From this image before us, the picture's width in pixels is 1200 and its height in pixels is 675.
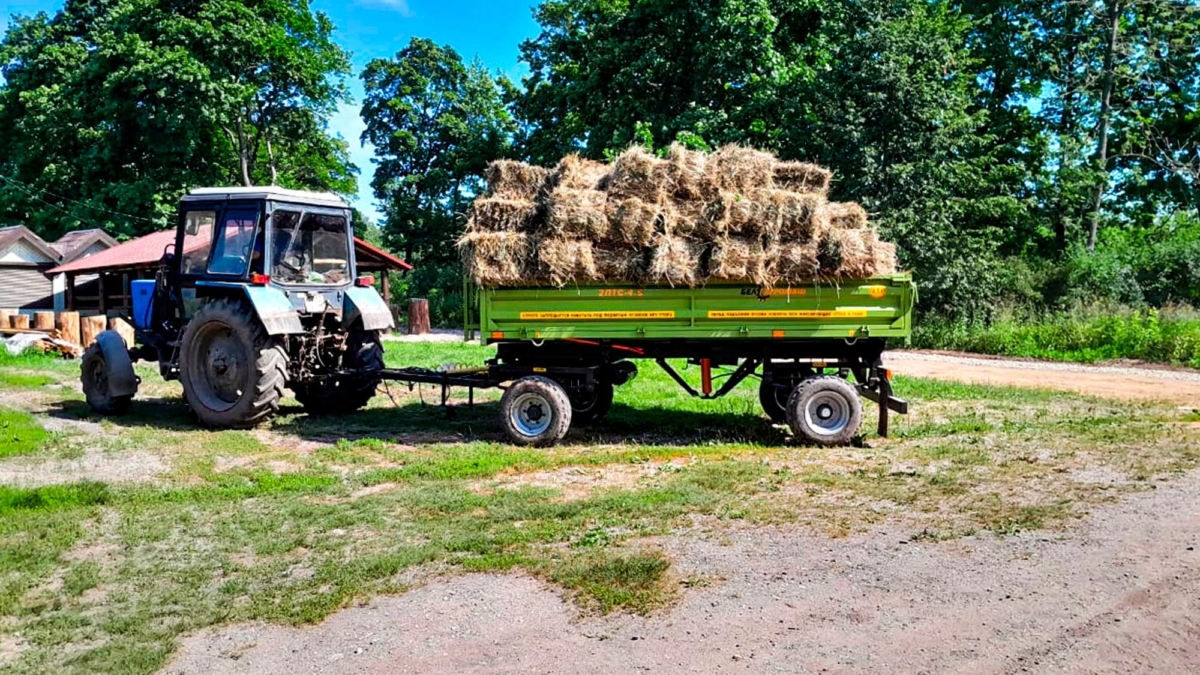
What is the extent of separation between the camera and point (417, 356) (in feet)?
66.7

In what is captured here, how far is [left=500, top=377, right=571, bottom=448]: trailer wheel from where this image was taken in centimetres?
970

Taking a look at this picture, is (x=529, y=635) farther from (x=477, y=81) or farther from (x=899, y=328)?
(x=477, y=81)

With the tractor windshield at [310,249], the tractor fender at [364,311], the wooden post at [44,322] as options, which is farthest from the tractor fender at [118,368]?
the wooden post at [44,322]

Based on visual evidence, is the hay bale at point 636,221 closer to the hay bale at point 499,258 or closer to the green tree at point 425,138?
the hay bale at point 499,258

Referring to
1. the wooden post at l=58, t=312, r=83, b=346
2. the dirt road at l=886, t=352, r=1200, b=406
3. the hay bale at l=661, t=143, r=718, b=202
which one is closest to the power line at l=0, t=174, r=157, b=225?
the wooden post at l=58, t=312, r=83, b=346

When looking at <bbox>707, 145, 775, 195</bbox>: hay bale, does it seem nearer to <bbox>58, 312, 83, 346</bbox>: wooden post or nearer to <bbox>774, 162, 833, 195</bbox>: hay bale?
<bbox>774, 162, 833, 195</bbox>: hay bale

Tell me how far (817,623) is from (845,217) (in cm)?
573

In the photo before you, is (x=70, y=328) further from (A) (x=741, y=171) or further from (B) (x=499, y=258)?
(A) (x=741, y=171)

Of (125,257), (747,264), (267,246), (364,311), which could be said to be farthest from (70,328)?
(747,264)

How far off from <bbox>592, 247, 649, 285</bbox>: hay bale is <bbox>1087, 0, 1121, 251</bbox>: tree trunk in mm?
22932

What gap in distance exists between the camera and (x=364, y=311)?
11242 millimetres

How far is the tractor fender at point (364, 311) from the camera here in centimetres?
1124

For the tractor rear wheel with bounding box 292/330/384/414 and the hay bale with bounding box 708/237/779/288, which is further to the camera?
the tractor rear wheel with bounding box 292/330/384/414

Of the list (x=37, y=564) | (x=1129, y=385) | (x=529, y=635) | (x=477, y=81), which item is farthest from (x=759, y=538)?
(x=477, y=81)
